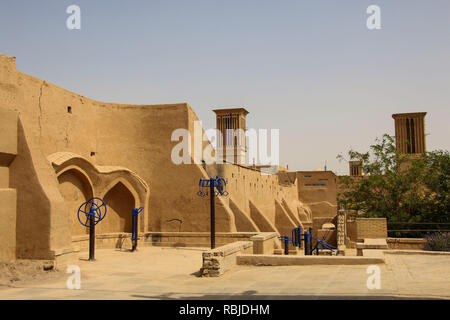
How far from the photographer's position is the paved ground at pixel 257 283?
6668 millimetres

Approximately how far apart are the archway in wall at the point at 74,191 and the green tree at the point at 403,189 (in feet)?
41.0

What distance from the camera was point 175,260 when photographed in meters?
13.0

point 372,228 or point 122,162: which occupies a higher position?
point 122,162

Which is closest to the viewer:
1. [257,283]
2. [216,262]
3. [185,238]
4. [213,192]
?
[257,283]

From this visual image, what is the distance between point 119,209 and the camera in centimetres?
1733

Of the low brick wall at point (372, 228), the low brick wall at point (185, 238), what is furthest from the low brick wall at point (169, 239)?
the low brick wall at point (372, 228)

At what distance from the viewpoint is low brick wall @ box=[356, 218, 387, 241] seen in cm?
1427

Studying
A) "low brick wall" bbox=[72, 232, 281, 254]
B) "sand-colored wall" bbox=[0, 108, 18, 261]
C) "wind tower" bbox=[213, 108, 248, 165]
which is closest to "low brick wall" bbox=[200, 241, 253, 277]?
"sand-colored wall" bbox=[0, 108, 18, 261]

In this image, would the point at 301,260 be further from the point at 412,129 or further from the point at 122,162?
the point at 412,129

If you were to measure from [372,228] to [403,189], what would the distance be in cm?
611

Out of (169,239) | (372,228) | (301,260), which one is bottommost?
(169,239)

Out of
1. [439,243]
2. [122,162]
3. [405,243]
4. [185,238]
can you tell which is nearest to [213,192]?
[185,238]
